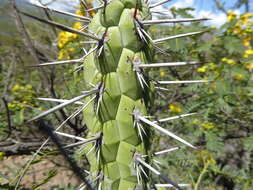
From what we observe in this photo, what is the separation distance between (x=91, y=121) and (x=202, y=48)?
2.06 metres

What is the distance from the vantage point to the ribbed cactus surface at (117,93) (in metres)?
0.80

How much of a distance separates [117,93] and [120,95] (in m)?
→ 0.01

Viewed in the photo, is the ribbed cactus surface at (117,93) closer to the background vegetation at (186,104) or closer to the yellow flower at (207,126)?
the background vegetation at (186,104)

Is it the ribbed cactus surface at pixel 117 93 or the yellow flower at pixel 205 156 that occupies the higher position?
the ribbed cactus surface at pixel 117 93

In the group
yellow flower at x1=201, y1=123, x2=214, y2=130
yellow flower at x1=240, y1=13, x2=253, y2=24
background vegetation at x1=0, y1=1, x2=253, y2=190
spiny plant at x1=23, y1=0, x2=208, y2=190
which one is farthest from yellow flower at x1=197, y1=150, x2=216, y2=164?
yellow flower at x1=240, y1=13, x2=253, y2=24

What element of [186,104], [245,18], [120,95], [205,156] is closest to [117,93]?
[120,95]

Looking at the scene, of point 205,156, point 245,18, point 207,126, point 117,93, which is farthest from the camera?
point 245,18

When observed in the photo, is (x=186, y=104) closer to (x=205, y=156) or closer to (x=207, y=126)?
(x=207, y=126)

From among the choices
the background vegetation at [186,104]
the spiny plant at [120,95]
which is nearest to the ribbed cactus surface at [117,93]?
the spiny plant at [120,95]

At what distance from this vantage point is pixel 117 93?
2.71ft

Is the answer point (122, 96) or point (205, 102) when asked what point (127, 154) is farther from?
point (205, 102)

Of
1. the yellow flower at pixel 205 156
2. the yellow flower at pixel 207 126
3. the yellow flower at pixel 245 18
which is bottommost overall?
the yellow flower at pixel 205 156

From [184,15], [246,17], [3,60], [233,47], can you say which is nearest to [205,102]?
[233,47]

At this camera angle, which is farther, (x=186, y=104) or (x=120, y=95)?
(x=186, y=104)
